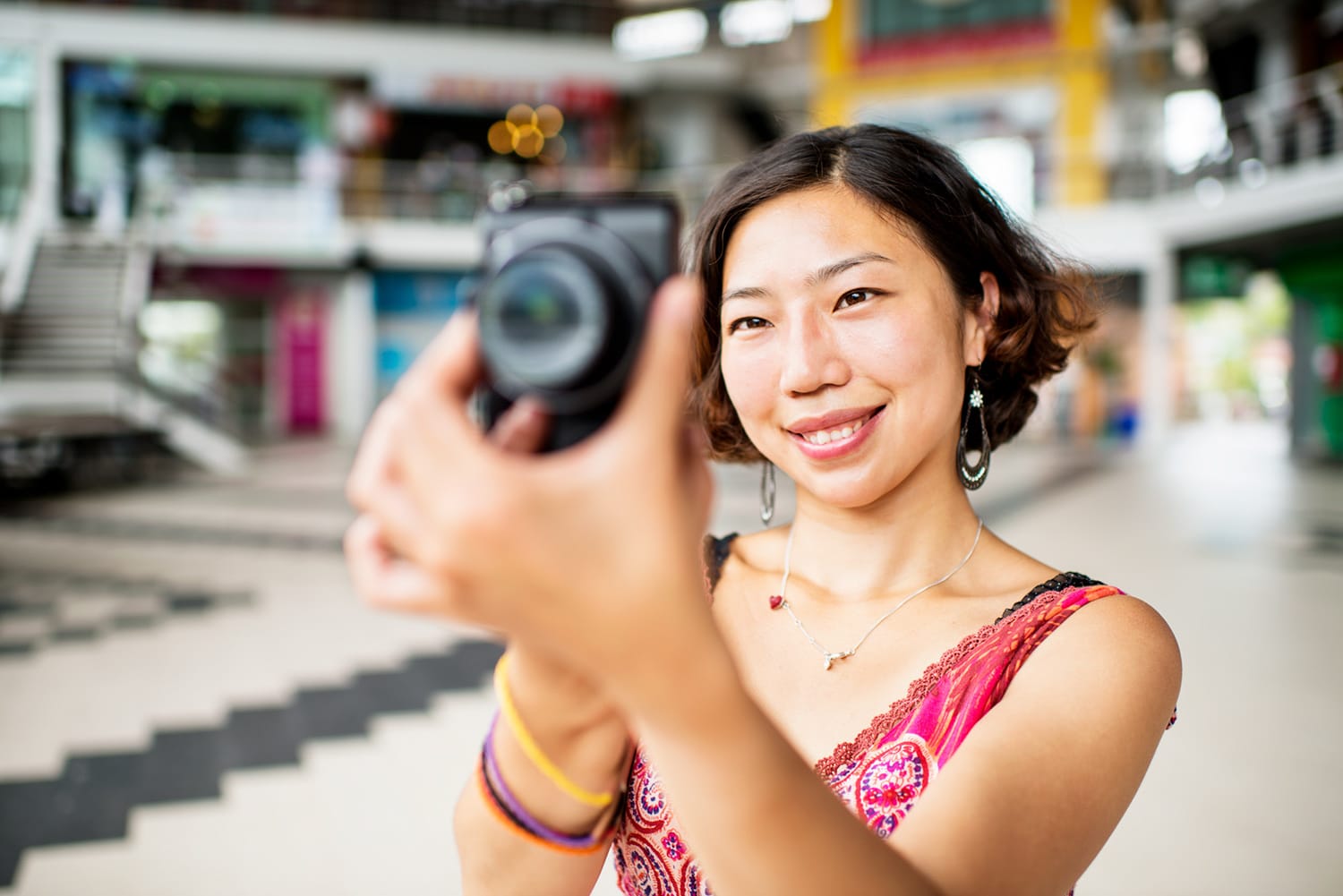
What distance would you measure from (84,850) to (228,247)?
1274 cm

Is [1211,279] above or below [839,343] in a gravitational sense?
above

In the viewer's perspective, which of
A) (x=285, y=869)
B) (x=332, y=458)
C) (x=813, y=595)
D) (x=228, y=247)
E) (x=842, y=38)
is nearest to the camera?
(x=813, y=595)

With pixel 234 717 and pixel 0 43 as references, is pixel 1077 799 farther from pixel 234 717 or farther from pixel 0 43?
pixel 0 43

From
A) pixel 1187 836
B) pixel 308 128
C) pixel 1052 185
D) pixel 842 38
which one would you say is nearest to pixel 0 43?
pixel 308 128

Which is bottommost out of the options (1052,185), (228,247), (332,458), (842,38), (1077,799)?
(332,458)

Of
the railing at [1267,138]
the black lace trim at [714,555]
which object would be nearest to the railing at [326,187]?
the railing at [1267,138]

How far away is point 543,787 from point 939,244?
593 mm

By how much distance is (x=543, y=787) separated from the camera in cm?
67

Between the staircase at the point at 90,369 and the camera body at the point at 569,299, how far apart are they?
891cm

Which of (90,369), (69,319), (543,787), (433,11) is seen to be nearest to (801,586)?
(543,787)

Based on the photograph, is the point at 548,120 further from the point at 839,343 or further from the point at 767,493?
the point at 839,343

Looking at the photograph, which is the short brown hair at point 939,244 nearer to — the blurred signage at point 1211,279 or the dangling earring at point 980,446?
the dangling earring at point 980,446

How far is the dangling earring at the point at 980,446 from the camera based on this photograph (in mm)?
1079

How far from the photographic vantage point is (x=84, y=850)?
2.14m
